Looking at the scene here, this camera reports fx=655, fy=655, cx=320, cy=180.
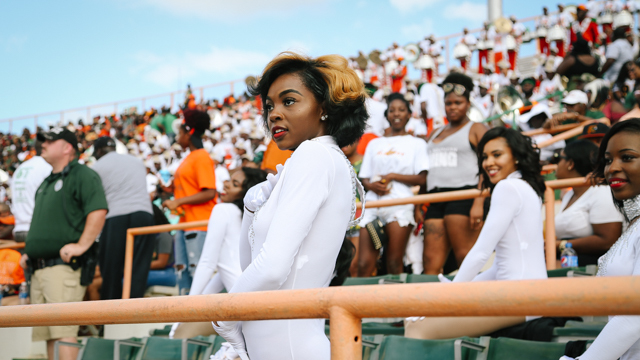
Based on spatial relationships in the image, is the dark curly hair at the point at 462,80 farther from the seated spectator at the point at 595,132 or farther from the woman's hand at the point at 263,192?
the woman's hand at the point at 263,192

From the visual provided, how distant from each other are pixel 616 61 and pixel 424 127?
10.3ft

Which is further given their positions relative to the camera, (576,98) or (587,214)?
(576,98)

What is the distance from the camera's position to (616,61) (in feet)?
33.6

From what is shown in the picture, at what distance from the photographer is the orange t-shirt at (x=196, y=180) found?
211 inches

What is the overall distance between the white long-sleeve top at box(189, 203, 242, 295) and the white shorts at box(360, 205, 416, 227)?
1.35 m

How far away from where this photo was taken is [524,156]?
3537 millimetres

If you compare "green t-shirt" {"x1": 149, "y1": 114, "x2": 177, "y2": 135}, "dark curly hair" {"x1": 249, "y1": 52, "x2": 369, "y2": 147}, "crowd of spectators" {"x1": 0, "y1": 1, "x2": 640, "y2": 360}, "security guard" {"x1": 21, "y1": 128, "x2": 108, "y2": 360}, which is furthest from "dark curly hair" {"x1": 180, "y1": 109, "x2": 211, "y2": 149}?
"green t-shirt" {"x1": 149, "y1": 114, "x2": 177, "y2": 135}

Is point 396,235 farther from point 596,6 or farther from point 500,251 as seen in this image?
point 596,6

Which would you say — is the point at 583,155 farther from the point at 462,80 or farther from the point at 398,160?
the point at 398,160

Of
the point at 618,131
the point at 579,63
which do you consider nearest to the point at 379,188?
the point at 618,131

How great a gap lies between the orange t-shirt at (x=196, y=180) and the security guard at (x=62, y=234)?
0.87 meters

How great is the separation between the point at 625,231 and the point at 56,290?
3.64 meters

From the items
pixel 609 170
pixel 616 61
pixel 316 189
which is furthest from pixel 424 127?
pixel 316 189

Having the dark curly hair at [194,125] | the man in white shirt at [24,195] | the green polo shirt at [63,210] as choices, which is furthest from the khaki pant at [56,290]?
the man in white shirt at [24,195]
